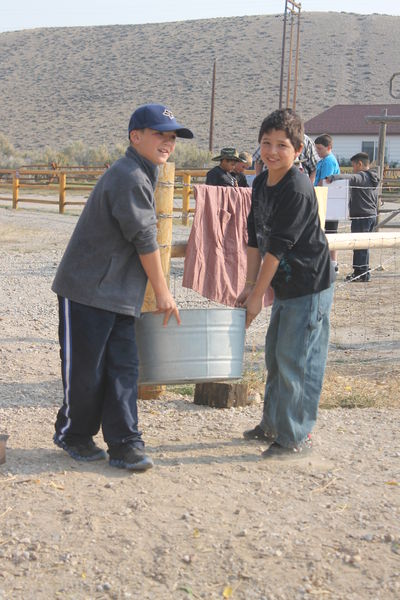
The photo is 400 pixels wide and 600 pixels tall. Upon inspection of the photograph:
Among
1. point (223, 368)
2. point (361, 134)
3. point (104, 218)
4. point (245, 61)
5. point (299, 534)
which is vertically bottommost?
point (299, 534)

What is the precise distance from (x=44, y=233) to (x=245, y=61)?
67771 millimetres

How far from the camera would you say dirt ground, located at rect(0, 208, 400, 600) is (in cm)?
312

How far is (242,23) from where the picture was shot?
91.4 metres

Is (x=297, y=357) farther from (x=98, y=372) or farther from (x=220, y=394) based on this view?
(x=220, y=394)

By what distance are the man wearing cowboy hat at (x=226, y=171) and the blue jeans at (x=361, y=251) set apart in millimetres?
2128

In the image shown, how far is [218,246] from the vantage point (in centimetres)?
683

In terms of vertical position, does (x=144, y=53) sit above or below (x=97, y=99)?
above

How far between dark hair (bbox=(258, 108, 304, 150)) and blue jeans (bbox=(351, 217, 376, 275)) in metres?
6.95

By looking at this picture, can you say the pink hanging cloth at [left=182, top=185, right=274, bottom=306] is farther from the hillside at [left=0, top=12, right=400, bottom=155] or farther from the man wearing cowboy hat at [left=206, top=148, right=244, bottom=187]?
the hillside at [left=0, top=12, right=400, bottom=155]

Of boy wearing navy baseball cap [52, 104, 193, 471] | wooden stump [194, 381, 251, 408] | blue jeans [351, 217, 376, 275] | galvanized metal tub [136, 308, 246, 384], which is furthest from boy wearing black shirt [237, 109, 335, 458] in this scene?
blue jeans [351, 217, 376, 275]

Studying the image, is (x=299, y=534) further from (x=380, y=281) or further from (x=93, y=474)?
(x=380, y=281)

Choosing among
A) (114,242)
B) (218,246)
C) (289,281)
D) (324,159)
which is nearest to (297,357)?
(289,281)

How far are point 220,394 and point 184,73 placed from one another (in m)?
77.7

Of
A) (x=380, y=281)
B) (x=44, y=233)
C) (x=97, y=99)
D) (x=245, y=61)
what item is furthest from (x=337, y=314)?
(x=245, y=61)
